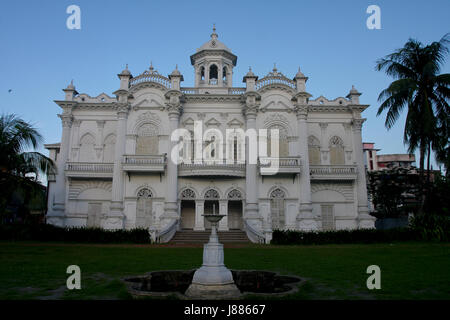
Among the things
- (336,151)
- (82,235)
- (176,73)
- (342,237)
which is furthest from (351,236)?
(176,73)

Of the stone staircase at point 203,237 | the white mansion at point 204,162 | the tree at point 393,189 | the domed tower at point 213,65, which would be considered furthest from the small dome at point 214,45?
the tree at point 393,189

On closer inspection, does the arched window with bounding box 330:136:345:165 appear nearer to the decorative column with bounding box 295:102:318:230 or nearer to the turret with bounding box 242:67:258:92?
the decorative column with bounding box 295:102:318:230

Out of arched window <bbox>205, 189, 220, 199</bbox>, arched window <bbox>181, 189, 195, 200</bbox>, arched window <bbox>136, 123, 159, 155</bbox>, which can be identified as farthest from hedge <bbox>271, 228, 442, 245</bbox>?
arched window <bbox>136, 123, 159, 155</bbox>

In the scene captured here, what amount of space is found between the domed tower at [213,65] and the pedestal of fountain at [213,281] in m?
24.8

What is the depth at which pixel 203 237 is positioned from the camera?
80.3 feet

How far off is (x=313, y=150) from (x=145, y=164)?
1326cm

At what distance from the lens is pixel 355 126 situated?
94.4ft

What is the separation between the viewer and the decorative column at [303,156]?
25.5m

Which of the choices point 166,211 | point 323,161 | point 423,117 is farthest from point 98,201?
point 423,117

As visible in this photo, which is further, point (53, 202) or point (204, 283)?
point (53, 202)

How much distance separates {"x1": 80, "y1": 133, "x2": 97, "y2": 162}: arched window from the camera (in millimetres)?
28578

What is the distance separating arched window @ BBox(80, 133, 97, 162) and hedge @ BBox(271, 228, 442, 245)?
627 inches

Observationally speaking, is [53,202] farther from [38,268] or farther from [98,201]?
[38,268]
